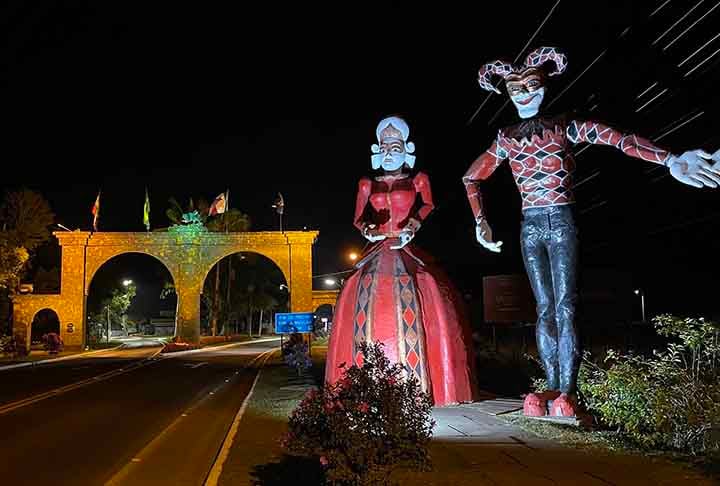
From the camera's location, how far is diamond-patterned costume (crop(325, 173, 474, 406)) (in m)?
9.25

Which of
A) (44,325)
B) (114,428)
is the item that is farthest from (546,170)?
(44,325)

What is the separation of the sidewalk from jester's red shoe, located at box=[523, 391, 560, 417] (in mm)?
282

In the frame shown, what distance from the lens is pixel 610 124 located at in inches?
305

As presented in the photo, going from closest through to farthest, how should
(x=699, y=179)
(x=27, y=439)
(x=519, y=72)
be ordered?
1. (x=699, y=179)
2. (x=519, y=72)
3. (x=27, y=439)

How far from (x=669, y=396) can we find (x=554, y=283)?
1.84m

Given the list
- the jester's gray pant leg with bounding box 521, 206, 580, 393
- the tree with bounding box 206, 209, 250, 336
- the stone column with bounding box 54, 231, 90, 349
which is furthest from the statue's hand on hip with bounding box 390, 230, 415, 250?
the tree with bounding box 206, 209, 250, 336

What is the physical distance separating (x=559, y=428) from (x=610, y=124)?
11.5 feet

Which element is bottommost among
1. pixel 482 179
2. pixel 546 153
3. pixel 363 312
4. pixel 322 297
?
pixel 363 312

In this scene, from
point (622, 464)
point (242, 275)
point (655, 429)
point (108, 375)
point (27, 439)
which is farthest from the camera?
point (242, 275)

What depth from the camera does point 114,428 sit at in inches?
475

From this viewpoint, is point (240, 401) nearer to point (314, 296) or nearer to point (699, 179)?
point (699, 179)

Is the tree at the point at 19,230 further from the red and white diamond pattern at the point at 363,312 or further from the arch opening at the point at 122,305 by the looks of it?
the red and white diamond pattern at the point at 363,312

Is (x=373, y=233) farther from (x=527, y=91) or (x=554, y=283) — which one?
(x=527, y=91)

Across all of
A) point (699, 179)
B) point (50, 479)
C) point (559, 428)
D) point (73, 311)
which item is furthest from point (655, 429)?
point (73, 311)
